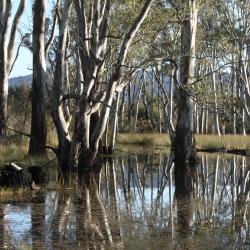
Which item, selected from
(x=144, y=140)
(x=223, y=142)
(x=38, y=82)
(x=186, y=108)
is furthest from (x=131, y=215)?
(x=144, y=140)

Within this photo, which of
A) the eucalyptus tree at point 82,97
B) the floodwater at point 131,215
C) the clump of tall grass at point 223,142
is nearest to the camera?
the floodwater at point 131,215

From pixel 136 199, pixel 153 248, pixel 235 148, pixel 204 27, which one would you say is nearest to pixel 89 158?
pixel 136 199

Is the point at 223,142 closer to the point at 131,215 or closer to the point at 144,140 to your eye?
the point at 144,140

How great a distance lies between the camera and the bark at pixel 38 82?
16.2 metres

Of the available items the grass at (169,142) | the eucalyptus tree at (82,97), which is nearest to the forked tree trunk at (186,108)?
the eucalyptus tree at (82,97)

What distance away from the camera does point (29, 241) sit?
Result: 7141mm

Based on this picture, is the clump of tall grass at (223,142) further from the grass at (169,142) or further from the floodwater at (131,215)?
the floodwater at (131,215)

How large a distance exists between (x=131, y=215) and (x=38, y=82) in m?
8.06

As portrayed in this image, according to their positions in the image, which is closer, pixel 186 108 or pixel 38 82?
pixel 38 82

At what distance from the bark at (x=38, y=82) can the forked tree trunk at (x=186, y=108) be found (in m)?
5.01

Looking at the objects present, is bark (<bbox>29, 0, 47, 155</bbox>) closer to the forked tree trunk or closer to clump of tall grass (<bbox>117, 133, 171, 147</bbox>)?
the forked tree trunk

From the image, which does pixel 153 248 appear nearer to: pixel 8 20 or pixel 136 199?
pixel 136 199

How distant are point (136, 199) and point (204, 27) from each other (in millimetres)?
22036

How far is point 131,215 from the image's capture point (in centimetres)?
927
